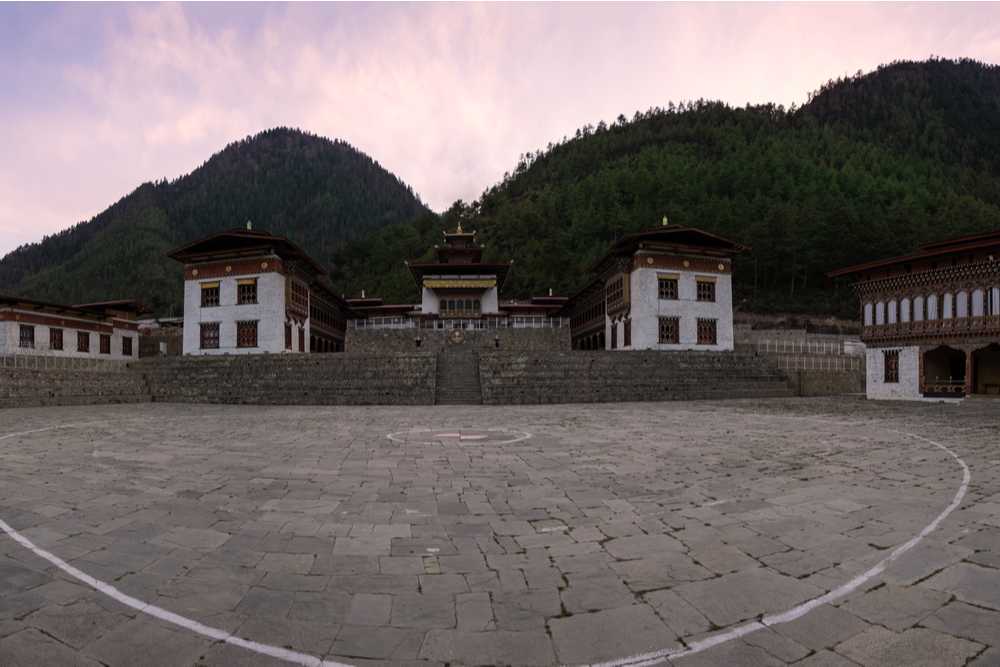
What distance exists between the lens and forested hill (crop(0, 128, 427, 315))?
10119 cm

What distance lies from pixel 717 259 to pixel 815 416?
2337 cm

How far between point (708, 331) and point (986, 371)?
1523 centimetres

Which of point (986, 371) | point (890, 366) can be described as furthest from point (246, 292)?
point (986, 371)

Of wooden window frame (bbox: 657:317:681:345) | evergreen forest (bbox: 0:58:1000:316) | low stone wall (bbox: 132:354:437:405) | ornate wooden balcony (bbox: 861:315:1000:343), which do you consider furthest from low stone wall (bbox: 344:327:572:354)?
ornate wooden balcony (bbox: 861:315:1000:343)

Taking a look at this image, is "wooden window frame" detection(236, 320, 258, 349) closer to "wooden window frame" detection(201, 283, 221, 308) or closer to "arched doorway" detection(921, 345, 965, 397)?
"wooden window frame" detection(201, 283, 221, 308)

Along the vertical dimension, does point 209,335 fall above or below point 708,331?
below

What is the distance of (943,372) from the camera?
29.1m

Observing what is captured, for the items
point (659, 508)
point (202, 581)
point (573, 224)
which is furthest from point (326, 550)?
point (573, 224)

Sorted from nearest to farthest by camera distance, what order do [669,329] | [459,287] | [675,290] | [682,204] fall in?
[669,329], [675,290], [459,287], [682,204]

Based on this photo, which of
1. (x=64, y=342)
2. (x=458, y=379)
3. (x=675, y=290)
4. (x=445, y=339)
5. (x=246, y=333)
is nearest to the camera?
(x=458, y=379)

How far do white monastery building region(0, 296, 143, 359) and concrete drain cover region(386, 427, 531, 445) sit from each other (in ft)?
104

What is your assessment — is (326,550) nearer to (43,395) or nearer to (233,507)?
(233,507)

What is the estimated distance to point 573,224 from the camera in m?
88.1

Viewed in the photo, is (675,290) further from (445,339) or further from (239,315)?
(239,315)
